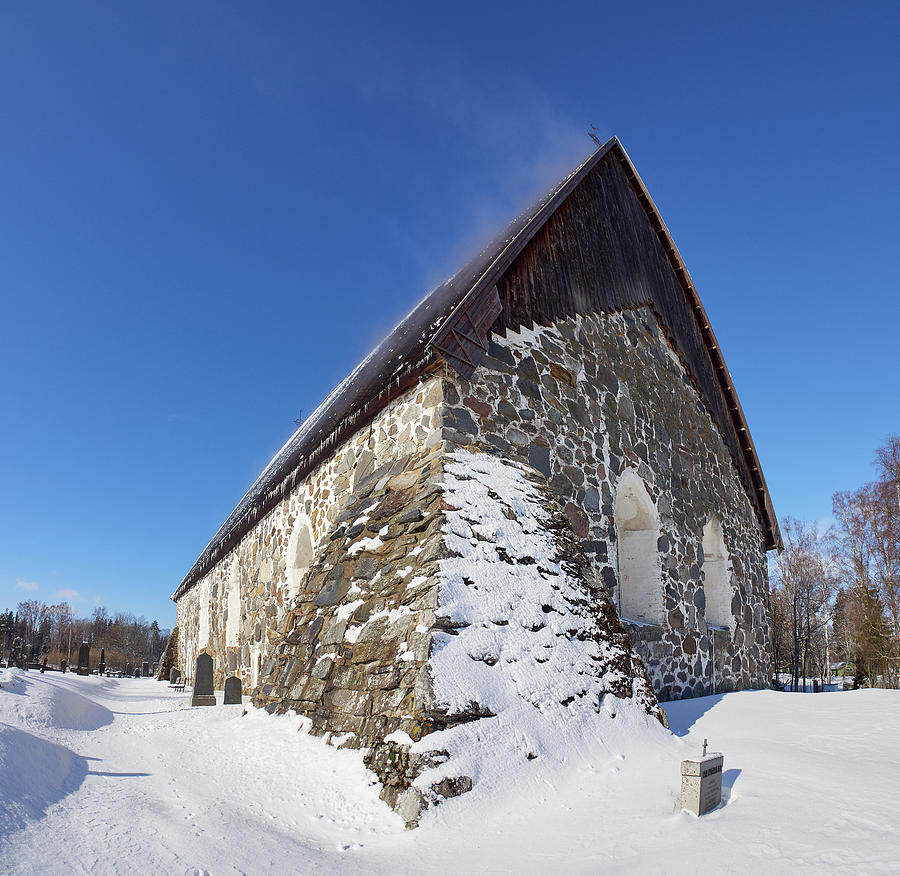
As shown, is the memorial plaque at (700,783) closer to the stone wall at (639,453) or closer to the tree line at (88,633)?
the stone wall at (639,453)

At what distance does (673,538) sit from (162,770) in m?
7.23

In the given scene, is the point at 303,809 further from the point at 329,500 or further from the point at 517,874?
the point at 329,500

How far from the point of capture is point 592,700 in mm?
4824

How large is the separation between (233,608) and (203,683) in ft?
8.84

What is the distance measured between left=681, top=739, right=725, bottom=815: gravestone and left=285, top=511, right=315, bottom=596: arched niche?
20.5 feet

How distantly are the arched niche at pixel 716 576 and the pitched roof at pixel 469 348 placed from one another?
2.26 metres

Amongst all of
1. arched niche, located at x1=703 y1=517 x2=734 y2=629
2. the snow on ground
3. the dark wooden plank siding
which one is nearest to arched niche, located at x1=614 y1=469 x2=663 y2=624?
arched niche, located at x1=703 y1=517 x2=734 y2=629

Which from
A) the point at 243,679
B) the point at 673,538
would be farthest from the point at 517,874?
the point at 243,679

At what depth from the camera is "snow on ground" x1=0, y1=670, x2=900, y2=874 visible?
282cm

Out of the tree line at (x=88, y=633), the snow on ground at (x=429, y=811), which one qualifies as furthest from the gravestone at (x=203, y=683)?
the tree line at (x=88, y=633)

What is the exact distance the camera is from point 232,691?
30.7ft

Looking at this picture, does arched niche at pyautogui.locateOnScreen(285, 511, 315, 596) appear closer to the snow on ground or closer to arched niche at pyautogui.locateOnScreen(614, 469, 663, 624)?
the snow on ground

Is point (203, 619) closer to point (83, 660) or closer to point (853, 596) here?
point (83, 660)

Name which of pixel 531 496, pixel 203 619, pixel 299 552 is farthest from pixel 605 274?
pixel 203 619
